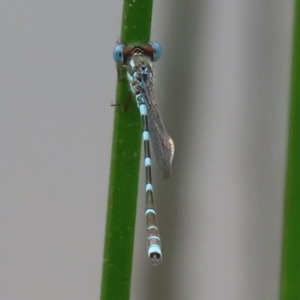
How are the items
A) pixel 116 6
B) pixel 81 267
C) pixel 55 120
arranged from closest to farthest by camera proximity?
pixel 116 6 → pixel 55 120 → pixel 81 267

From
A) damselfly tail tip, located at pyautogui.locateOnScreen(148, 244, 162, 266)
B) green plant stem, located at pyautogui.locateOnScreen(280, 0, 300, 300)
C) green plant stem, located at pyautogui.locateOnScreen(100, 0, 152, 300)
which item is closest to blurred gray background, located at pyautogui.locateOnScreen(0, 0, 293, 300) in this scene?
green plant stem, located at pyautogui.locateOnScreen(280, 0, 300, 300)

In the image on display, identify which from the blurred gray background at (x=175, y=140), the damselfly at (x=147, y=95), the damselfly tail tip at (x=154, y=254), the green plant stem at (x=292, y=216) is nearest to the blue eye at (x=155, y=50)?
the damselfly at (x=147, y=95)

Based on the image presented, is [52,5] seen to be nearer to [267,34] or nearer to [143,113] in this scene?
[143,113]

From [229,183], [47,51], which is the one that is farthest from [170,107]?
[47,51]

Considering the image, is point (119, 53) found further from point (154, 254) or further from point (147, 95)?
point (154, 254)

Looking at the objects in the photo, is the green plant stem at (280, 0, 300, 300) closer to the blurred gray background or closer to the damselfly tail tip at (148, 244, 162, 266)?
the blurred gray background

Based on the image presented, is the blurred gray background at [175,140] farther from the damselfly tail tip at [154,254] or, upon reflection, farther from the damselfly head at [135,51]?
the damselfly tail tip at [154,254]
